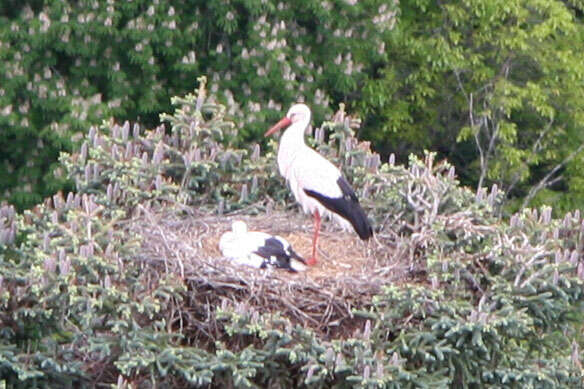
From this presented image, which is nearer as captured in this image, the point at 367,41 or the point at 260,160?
the point at 260,160

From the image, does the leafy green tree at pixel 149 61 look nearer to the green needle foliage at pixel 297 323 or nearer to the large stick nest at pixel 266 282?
the green needle foliage at pixel 297 323

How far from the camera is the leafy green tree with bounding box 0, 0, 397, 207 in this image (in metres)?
15.2

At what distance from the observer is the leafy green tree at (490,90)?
17.4m

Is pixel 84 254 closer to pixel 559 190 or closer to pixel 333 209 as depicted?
pixel 333 209

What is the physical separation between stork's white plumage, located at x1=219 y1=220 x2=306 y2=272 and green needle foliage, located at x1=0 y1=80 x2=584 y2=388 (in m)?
0.44

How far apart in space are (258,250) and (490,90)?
9.01m

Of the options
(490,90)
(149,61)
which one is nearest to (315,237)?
(149,61)

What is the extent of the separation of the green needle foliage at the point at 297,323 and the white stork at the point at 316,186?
271 mm

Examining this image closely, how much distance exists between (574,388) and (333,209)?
1.96 metres

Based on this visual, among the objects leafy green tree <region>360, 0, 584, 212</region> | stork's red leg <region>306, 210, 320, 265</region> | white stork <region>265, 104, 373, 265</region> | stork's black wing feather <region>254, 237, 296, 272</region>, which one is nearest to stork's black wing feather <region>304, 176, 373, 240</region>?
white stork <region>265, 104, 373, 265</region>

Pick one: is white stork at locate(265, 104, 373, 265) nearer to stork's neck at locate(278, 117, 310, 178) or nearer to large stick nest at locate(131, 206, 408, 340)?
stork's neck at locate(278, 117, 310, 178)

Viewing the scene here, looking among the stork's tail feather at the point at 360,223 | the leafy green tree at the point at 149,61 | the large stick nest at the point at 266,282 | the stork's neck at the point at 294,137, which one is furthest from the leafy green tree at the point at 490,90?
the large stick nest at the point at 266,282

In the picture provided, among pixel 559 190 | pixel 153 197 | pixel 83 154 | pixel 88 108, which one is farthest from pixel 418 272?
pixel 559 190

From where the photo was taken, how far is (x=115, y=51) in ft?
51.5
